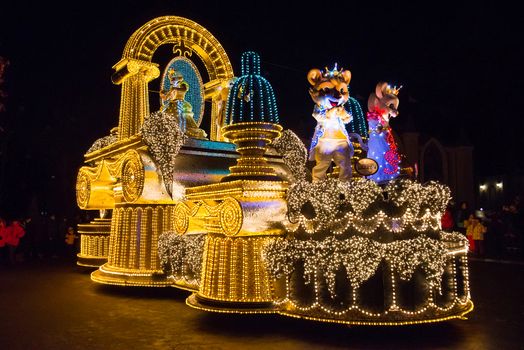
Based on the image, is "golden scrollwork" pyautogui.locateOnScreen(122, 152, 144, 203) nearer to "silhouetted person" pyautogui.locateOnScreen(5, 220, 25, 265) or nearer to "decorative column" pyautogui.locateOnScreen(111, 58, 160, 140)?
"decorative column" pyautogui.locateOnScreen(111, 58, 160, 140)

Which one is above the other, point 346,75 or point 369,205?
point 346,75

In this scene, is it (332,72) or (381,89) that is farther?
(381,89)

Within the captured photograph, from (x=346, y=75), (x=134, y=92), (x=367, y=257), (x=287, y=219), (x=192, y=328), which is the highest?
(x=134, y=92)

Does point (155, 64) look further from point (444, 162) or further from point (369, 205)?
point (444, 162)

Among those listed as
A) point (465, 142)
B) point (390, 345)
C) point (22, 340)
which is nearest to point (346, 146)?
point (390, 345)

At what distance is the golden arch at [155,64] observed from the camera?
1095 cm

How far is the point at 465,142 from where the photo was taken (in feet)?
106

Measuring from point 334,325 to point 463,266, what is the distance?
6.16 ft

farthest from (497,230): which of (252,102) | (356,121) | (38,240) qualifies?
(38,240)

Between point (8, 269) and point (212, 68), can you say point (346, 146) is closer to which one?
point (212, 68)

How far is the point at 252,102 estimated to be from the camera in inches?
283

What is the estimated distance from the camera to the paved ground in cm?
553

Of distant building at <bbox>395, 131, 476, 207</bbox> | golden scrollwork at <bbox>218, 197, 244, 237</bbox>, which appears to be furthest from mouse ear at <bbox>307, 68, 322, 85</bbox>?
distant building at <bbox>395, 131, 476, 207</bbox>

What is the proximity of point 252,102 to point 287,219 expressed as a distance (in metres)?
1.81
